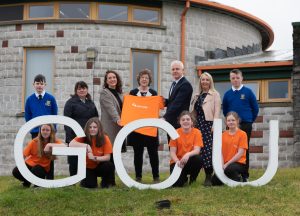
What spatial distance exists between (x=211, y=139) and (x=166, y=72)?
21.7 feet

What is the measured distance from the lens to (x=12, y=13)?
16156 mm

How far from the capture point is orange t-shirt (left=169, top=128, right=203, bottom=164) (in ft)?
30.1

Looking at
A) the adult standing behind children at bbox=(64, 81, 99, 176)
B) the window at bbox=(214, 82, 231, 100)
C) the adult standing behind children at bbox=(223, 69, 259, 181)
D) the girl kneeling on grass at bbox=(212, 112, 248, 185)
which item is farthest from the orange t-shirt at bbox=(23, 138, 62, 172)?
the window at bbox=(214, 82, 231, 100)

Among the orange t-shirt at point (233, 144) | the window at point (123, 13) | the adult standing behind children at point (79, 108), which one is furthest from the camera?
the window at point (123, 13)

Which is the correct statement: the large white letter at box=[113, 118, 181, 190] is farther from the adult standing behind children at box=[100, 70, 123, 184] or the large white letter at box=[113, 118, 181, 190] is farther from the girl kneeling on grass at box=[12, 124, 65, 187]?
the girl kneeling on grass at box=[12, 124, 65, 187]

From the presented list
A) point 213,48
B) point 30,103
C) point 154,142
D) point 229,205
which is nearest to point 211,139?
point 154,142

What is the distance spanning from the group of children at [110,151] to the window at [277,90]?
6.57 m

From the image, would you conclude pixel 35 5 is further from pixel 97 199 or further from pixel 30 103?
pixel 97 199

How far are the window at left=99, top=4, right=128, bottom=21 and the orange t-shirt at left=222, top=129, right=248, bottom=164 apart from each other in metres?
7.55

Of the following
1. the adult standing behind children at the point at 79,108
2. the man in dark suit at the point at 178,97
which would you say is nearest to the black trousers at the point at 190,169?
the man in dark suit at the point at 178,97

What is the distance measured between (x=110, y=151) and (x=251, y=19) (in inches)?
425

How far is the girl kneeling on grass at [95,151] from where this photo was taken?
9.07 metres

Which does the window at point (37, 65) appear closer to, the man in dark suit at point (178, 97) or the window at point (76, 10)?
the window at point (76, 10)

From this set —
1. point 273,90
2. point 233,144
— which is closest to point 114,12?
point 273,90
